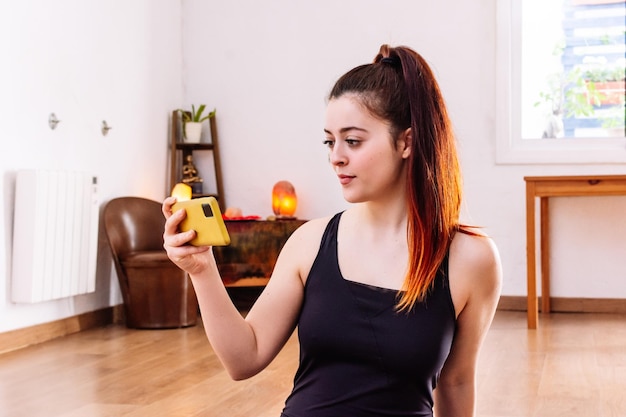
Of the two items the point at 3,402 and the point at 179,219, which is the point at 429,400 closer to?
the point at 179,219

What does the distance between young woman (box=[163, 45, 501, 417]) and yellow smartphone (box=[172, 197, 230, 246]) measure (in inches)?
4.0

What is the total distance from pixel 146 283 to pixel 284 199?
3.66ft

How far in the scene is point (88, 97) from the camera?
187 inches

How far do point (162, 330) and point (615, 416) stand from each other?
102 inches

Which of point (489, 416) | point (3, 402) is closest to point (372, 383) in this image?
point (489, 416)

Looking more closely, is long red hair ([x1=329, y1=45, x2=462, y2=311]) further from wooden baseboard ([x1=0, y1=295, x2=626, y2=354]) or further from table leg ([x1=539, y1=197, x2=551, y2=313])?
table leg ([x1=539, y1=197, x2=551, y2=313])

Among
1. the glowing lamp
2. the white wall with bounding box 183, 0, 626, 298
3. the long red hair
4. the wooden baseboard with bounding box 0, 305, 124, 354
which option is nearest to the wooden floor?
the wooden baseboard with bounding box 0, 305, 124, 354

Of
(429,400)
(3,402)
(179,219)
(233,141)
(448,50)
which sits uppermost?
(448,50)

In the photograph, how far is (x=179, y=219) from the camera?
124 cm

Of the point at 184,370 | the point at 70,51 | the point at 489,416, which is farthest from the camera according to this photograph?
the point at 70,51

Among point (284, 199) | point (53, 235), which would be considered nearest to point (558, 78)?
point (284, 199)

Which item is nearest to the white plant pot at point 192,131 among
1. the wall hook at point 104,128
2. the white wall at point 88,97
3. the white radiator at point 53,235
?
the white wall at point 88,97

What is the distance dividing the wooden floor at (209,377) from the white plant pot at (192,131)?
151cm

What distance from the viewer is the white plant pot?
5664 mm
